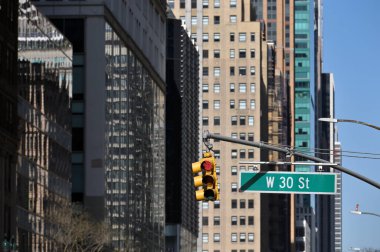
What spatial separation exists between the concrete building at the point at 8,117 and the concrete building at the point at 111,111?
30.3 metres

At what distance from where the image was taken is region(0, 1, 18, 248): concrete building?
284 feet

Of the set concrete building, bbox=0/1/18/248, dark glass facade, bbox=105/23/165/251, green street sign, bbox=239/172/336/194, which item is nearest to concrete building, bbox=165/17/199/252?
dark glass facade, bbox=105/23/165/251

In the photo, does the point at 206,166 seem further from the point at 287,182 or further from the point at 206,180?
the point at 287,182

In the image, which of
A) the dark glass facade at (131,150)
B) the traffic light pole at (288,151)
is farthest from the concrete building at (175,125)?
the traffic light pole at (288,151)

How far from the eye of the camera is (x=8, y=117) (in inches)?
3457

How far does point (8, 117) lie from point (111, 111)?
125ft

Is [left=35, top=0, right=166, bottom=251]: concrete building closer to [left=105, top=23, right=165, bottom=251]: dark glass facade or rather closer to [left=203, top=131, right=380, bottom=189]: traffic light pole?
[left=105, top=23, right=165, bottom=251]: dark glass facade

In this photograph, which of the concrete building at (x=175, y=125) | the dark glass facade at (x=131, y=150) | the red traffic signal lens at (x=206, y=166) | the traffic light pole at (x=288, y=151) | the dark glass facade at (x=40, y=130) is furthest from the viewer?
the concrete building at (x=175, y=125)

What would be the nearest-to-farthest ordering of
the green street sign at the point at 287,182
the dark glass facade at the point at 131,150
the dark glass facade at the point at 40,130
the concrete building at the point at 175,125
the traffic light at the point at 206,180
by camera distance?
the traffic light at the point at 206,180 → the green street sign at the point at 287,182 → the dark glass facade at the point at 40,130 → the dark glass facade at the point at 131,150 → the concrete building at the point at 175,125

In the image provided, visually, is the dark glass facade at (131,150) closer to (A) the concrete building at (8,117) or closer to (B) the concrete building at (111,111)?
(B) the concrete building at (111,111)

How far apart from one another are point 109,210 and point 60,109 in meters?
20.6

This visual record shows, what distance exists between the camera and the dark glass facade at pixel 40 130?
92750 millimetres

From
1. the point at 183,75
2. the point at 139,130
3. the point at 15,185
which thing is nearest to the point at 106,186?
the point at 139,130

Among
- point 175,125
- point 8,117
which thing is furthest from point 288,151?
point 175,125
